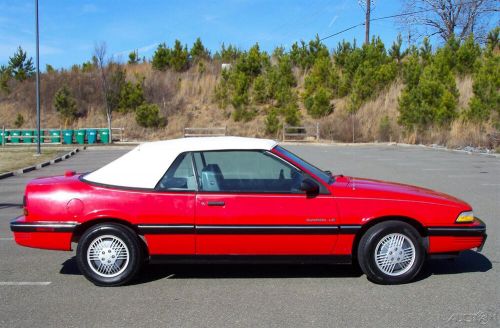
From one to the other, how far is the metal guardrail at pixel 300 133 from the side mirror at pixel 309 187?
31242mm

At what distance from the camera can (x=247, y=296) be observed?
5.02 m

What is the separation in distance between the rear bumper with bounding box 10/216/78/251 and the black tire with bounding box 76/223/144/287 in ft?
0.51

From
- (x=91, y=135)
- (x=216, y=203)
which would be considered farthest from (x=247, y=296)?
(x=91, y=135)

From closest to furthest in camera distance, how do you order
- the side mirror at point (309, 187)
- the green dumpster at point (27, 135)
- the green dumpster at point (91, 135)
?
the side mirror at point (309, 187), the green dumpster at point (91, 135), the green dumpster at point (27, 135)

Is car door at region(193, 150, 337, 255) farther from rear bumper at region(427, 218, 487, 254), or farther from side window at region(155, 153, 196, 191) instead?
rear bumper at region(427, 218, 487, 254)

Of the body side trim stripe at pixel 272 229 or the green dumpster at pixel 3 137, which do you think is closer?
the body side trim stripe at pixel 272 229

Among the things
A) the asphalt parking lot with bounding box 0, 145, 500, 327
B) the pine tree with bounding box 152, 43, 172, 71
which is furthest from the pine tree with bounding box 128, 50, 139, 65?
the asphalt parking lot with bounding box 0, 145, 500, 327

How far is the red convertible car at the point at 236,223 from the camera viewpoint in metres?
5.18

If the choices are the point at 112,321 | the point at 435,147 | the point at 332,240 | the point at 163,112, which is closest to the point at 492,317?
the point at 332,240

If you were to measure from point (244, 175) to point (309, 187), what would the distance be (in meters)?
1.02

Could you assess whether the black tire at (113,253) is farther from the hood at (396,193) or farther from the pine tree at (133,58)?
the pine tree at (133,58)

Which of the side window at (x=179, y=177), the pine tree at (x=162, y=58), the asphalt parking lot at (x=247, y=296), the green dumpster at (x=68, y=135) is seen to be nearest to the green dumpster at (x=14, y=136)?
the green dumpster at (x=68, y=135)

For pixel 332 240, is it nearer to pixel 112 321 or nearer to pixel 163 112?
pixel 112 321

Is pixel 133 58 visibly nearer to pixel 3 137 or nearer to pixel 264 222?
pixel 3 137
